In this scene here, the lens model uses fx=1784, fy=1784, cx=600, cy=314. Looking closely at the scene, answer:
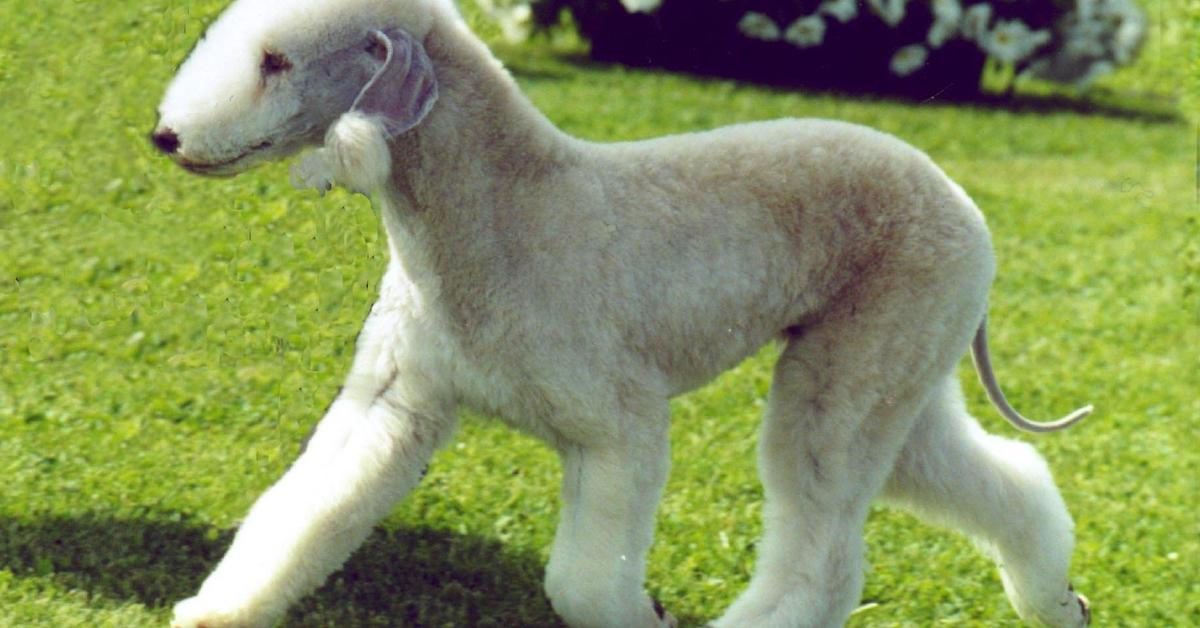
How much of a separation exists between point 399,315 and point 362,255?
0.57 m

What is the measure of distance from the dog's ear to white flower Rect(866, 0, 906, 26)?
758 centimetres

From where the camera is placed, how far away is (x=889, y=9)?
10891mm

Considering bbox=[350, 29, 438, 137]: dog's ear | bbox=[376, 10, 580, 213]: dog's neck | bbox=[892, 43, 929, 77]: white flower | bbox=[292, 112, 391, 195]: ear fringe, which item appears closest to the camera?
bbox=[292, 112, 391, 195]: ear fringe

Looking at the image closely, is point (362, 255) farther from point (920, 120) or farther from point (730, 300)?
point (920, 120)

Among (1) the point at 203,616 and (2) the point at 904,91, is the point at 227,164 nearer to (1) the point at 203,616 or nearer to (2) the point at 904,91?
(1) the point at 203,616

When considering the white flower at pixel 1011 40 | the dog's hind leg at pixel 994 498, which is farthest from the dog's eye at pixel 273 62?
the white flower at pixel 1011 40

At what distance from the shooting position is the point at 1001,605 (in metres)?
5.07

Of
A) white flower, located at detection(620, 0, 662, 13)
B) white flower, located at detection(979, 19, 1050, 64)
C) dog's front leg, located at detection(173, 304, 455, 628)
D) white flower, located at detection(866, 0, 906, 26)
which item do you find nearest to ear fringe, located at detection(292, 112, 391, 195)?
dog's front leg, located at detection(173, 304, 455, 628)

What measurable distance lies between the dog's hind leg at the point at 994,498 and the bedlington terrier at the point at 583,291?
0.28 m

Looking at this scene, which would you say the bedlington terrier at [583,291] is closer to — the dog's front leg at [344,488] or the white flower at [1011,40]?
the dog's front leg at [344,488]

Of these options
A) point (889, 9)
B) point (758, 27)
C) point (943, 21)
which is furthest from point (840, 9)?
point (943, 21)

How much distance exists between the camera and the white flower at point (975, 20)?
36.6 feet

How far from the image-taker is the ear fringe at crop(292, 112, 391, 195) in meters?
3.55

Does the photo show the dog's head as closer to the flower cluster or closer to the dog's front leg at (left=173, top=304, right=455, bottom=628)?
the dog's front leg at (left=173, top=304, right=455, bottom=628)
